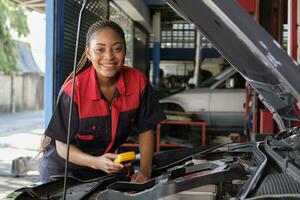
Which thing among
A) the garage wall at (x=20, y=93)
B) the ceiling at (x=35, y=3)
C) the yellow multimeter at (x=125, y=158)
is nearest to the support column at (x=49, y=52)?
the ceiling at (x=35, y=3)

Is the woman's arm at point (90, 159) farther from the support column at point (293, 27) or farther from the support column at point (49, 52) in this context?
the support column at point (293, 27)

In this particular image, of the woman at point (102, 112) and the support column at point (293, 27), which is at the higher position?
the support column at point (293, 27)

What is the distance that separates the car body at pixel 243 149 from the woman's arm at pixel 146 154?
10 centimetres

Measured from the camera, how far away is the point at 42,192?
6.46 ft

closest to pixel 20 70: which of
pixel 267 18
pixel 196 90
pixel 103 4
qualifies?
pixel 196 90

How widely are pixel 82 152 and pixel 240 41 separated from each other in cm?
121

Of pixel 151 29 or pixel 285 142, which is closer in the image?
pixel 285 142

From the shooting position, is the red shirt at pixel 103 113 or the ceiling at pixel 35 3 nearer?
the red shirt at pixel 103 113

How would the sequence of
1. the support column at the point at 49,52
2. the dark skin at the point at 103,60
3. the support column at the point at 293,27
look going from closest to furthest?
the dark skin at the point at 103,60 → the support column at the point at 293,27 → the support column at the point at 49,52

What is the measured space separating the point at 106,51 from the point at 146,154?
0.61 metres

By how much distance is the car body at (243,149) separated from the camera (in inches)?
48.2

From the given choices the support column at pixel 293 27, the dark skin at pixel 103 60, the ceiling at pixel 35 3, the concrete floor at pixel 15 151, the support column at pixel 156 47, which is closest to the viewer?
the dark skin at pixel 103 60

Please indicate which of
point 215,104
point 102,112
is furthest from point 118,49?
point 215,104

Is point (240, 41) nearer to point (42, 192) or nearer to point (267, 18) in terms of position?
point (42, 192)
